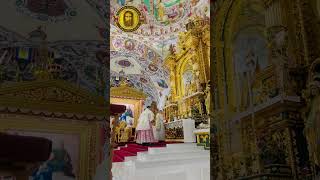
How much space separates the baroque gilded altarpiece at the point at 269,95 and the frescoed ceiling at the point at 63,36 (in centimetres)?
174

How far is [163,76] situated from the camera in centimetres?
1738

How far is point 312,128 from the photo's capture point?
336 cm

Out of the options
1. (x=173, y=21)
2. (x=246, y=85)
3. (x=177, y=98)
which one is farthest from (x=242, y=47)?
(x=173, y=21)

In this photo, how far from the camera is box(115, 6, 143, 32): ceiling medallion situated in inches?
658

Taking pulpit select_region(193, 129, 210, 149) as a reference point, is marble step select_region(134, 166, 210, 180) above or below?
below

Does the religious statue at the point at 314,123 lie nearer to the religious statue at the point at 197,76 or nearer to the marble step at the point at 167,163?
the marble step at the point at 167,163

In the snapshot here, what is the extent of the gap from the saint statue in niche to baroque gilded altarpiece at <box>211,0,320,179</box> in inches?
487

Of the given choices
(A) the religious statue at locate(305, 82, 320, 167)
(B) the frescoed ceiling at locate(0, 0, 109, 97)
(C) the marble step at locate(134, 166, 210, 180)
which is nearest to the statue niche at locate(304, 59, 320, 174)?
(A) the religious statue at locate(305, 82, 320, 167)

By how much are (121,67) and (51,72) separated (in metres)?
12.5

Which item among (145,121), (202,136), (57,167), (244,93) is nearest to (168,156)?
(202,136)

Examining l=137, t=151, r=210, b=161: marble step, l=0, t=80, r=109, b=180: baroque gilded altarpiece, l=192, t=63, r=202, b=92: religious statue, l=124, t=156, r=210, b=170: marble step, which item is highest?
l=192, t=63, r=202, b=92: religious statue

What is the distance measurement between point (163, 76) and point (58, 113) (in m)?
12.8

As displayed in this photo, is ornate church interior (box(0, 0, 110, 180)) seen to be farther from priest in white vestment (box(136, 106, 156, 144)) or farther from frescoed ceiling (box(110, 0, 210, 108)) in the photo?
frescoed ceiling (box(110, 0, 210, 108))

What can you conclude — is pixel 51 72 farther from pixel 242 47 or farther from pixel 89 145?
pixel 242 47
